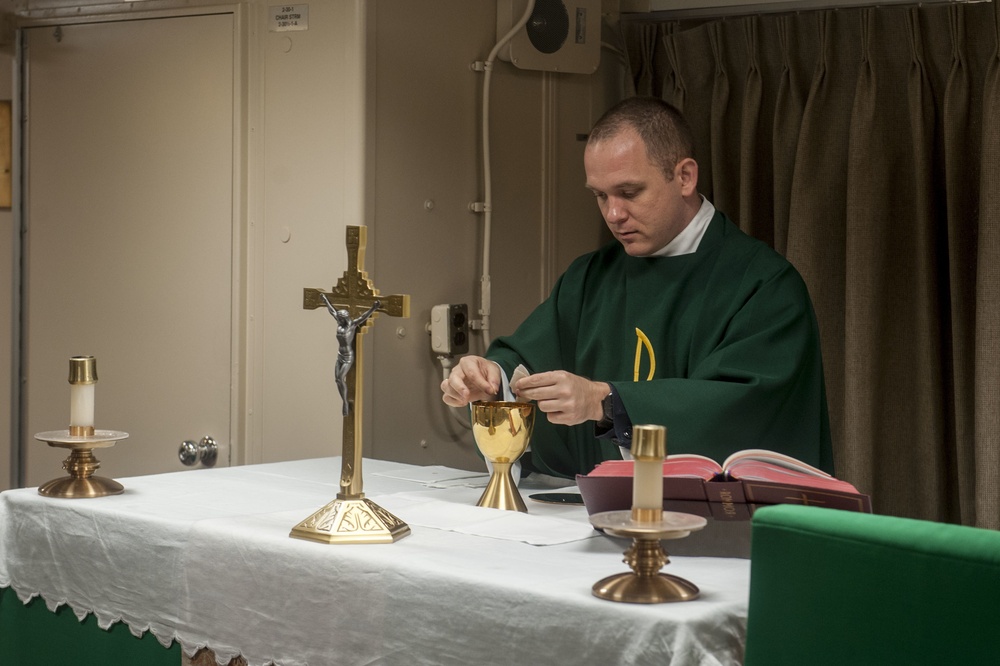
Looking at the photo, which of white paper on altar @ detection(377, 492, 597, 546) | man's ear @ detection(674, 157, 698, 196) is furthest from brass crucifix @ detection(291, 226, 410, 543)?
man's ear @ detection(674, 157, 698, 196)

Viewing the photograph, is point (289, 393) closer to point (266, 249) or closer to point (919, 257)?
point (266, 249)

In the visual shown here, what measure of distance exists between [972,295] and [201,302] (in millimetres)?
2250

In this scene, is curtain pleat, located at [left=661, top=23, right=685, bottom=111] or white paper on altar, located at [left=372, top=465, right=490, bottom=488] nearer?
white paper on altar, located at [left=372, top=465, right=490, bottom=488]

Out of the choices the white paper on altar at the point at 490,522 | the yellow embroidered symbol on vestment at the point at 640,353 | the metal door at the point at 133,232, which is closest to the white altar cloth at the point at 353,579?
the white paper on altar at the point at 490,522

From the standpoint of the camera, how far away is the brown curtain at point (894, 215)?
3453 millimetres

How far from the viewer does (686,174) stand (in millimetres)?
2635

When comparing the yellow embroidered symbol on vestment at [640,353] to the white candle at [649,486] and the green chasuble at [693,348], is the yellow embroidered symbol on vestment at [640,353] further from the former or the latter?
the white candle at [649,486]

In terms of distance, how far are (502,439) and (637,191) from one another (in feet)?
2.54

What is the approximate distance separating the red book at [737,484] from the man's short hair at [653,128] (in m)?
1.00

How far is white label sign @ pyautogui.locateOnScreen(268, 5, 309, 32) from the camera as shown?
3375 millimetres

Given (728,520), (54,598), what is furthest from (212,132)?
(728,520)

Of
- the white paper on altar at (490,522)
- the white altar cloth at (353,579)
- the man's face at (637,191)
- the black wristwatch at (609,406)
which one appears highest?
the man's face at (637,191)

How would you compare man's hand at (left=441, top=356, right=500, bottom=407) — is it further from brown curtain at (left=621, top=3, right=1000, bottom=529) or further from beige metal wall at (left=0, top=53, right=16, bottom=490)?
beige metal wall at (left=0, top=53, right=16, bottom=490)

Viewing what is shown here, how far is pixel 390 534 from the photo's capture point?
175cm
